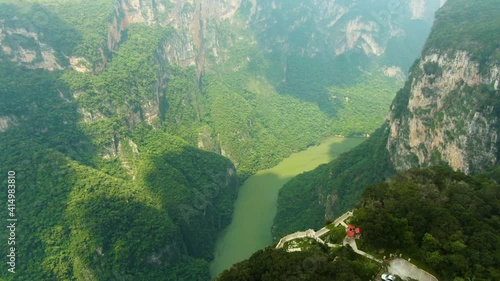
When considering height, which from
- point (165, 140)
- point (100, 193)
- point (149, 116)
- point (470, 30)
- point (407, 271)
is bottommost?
point (165, 140)

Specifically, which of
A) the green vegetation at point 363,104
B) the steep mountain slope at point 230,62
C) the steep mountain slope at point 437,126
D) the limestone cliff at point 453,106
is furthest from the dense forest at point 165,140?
the limestone cliff at point 453,106

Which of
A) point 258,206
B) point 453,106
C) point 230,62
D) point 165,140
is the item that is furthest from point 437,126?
point 230,62

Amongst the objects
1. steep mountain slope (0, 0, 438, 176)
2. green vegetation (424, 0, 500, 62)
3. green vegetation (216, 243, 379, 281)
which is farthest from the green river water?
green vegetation (424, 0, 500, 62)

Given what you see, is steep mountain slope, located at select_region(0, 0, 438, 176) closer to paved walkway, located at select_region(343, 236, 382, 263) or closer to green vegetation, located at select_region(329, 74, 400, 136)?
green vegetation, located at select_region(329, 74, 400, 136)

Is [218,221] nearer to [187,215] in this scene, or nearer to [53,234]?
[187,215]

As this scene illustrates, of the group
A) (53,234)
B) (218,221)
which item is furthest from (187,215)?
(53,234)

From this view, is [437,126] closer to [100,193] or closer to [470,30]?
[470,30]
